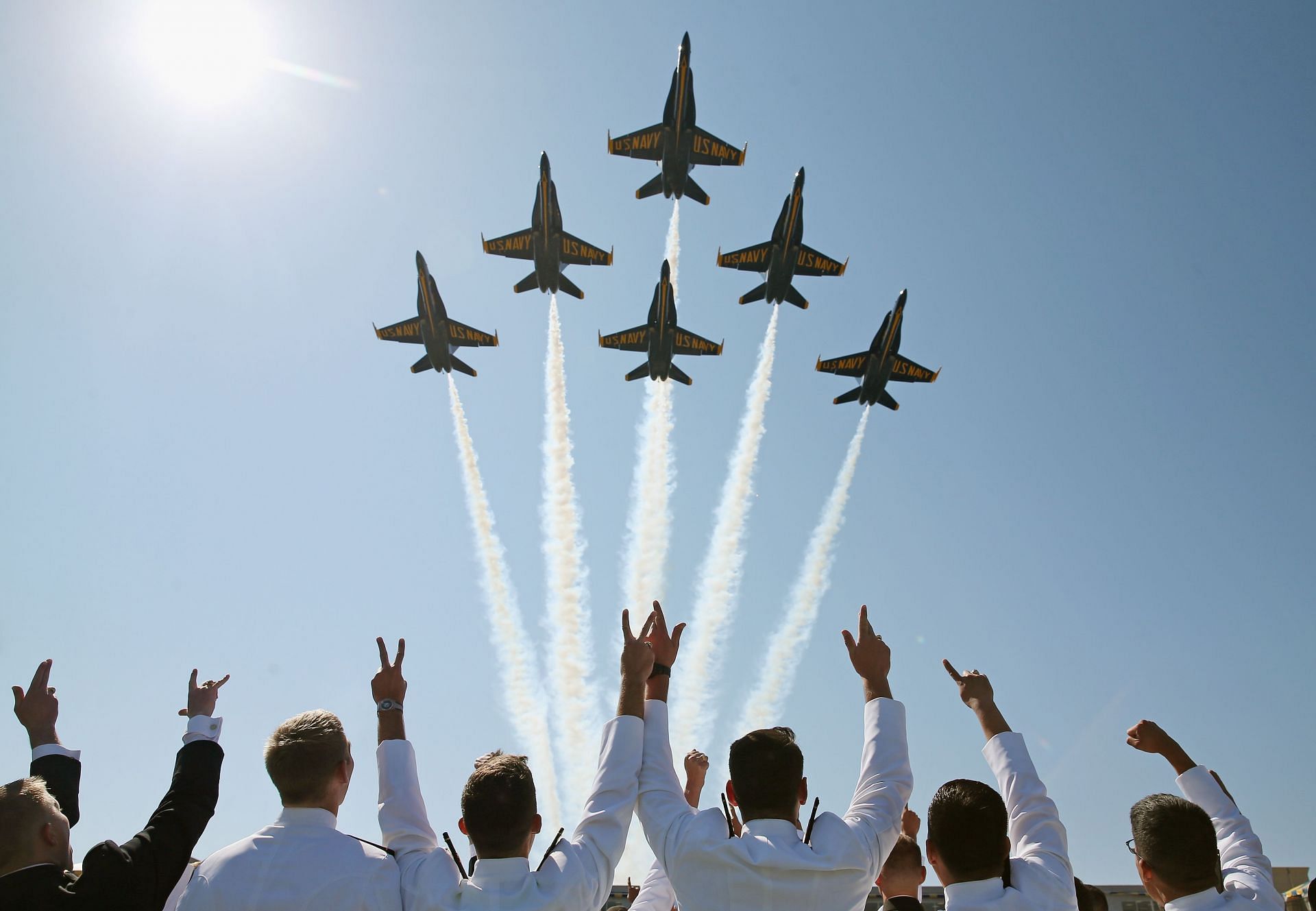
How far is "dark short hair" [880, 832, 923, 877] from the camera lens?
6.06 meters

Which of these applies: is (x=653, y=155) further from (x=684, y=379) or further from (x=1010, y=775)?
(x=1010, y=775)

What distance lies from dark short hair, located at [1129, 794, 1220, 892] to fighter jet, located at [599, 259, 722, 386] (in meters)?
35.8

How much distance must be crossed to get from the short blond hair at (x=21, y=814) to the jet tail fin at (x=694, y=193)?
127 ft

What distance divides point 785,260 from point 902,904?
3789 centimetres

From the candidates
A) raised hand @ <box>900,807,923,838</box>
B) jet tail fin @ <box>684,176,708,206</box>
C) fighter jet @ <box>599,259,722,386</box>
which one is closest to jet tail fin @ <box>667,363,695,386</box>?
fighter jet @ <box>599,259,722,386</box>

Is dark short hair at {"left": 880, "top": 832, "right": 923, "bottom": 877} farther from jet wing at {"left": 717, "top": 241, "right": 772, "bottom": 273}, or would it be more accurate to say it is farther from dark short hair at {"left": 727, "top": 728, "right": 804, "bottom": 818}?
jet wing at {"left": 717, "top": 241, "right": 772, "bottom": 273}

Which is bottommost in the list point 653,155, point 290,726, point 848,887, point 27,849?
point 848,887

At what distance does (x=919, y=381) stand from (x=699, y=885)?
→ 1682 inches

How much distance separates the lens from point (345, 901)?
4.54m

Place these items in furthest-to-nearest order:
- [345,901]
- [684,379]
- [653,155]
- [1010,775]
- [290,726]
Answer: [684,379]
[653,155]
[1010,775]
[290,726]
[345,901]

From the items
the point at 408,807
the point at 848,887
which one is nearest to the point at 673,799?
the point at 848,887

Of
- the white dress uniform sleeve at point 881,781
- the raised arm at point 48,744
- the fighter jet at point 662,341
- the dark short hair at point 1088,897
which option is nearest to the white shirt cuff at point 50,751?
the raised arm at point 48,744

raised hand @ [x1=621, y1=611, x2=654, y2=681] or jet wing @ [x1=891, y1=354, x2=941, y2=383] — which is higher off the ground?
jet wing @ [x1=891, y1=354, x2=941, y2=383]

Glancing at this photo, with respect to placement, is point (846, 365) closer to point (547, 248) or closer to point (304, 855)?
point (547, 248)
